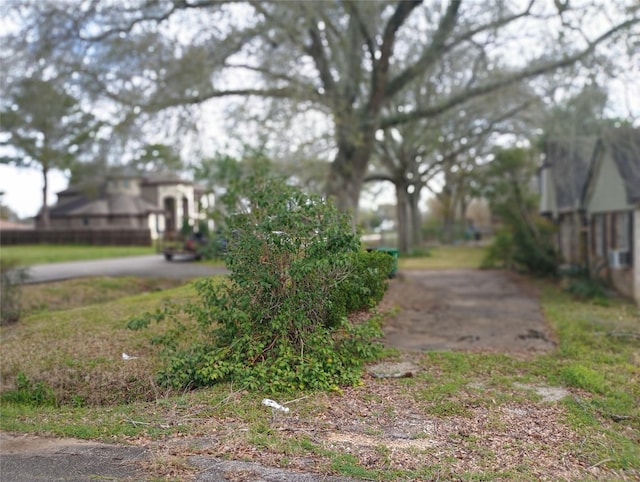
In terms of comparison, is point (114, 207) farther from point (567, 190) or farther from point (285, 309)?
point (285, 309)

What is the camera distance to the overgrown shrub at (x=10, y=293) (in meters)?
10.7

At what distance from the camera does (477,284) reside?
19547mm

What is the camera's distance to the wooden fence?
4312 centimetres

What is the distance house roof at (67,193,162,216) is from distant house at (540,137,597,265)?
3202 centimetres

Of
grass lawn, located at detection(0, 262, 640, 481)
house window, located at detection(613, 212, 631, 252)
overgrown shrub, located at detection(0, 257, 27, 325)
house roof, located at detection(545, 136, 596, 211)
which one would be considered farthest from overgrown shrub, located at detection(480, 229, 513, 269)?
overgrown shrub, located at detection(0, 257, 27, 325)

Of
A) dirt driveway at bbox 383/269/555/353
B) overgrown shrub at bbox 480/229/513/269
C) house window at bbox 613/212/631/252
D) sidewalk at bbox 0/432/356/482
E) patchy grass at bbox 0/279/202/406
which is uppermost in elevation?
house window at bbox 613/212/631/252

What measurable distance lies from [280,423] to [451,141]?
29.6m

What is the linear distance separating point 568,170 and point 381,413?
60.1 ft

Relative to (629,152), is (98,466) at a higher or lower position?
lower

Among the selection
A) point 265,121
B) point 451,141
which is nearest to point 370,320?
point 265,121

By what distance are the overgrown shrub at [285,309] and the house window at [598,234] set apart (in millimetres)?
13632

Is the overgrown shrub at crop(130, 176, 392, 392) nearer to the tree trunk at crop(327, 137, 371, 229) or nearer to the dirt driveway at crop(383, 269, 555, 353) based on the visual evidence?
the dirt driveway at crop(383, 269, 555, 353)

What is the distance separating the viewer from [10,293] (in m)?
10.9

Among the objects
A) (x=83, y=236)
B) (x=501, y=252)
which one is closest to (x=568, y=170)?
(x=501, y=252)
